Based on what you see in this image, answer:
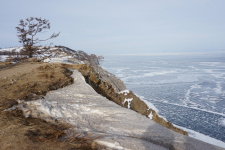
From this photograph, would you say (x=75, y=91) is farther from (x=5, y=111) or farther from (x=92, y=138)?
(x=92, y=138)

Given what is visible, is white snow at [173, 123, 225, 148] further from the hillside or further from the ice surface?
the hillside

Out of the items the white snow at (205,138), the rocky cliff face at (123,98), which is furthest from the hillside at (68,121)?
the white snow at (205,138)

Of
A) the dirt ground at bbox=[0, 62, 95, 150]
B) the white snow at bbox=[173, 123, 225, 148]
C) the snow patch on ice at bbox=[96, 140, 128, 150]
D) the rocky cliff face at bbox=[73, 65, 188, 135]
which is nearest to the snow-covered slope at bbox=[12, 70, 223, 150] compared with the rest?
the snow patch on ice at bbox=[96, 140, 128, 150]

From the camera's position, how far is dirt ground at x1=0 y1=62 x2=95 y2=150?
2775 mm

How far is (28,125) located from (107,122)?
172cm

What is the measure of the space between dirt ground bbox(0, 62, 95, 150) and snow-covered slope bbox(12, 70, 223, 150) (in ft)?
0.98

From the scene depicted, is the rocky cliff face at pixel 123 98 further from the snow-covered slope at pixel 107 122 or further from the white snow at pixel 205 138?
the snow-covered slope at pixel 107 122

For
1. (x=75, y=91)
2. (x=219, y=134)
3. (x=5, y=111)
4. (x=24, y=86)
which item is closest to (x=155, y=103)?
(x=219, y=134)

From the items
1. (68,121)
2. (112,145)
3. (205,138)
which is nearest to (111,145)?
(112,145)

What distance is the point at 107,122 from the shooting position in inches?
153

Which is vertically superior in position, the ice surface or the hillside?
the hillside

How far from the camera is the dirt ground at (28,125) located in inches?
109

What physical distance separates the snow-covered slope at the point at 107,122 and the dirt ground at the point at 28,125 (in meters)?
0.30

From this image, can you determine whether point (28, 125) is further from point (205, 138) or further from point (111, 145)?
point (205, 138)
